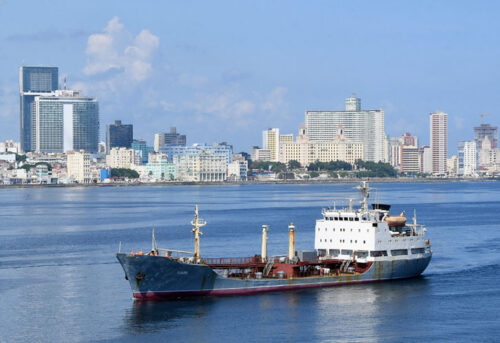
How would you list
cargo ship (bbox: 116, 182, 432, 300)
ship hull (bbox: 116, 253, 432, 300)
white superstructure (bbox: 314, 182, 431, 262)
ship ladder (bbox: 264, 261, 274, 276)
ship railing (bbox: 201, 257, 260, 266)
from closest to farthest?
ship hull (bbox: 116, 253, 432, 300), cargo ship (bbox: 116, 182, 432, 300), ship railing (bbox: 201, 257, 260, 266), ship ladder (bbox: 264, 261, 274, 276), white superstructure (bbox: 314, 182, 431, 262)

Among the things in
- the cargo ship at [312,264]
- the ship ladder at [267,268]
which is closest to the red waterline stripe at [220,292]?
the cargo ship at [312,264]

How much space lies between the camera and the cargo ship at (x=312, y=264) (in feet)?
153

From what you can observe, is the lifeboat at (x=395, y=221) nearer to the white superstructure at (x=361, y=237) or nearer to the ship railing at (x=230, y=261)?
the white superstructure at (x=361, y=237)

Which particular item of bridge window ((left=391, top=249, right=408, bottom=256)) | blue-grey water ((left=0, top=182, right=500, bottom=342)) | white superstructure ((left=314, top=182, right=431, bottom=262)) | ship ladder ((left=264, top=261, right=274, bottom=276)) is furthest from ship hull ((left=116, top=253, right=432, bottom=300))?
bridge window ((left=391, top=249, right=408, bottom=256))

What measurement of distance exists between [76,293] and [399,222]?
1853 centimetres

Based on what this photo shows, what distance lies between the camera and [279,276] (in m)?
50.1

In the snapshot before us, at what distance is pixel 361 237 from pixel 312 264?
3.24 meters

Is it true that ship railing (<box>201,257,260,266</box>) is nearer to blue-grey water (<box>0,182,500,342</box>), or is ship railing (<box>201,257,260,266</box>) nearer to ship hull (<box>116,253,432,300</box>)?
ship hull (<box>116,253,432,300</box>)

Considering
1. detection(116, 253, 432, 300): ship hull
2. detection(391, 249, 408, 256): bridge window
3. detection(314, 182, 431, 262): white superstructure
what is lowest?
detection(116, 253, 432, 300): ship hull

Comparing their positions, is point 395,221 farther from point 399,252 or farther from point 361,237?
point 361,237

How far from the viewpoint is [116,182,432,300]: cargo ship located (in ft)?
153

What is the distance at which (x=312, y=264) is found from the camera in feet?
168

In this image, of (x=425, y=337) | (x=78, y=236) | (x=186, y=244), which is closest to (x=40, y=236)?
(x=78, y=236)

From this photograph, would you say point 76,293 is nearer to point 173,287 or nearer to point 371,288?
point 173,287
